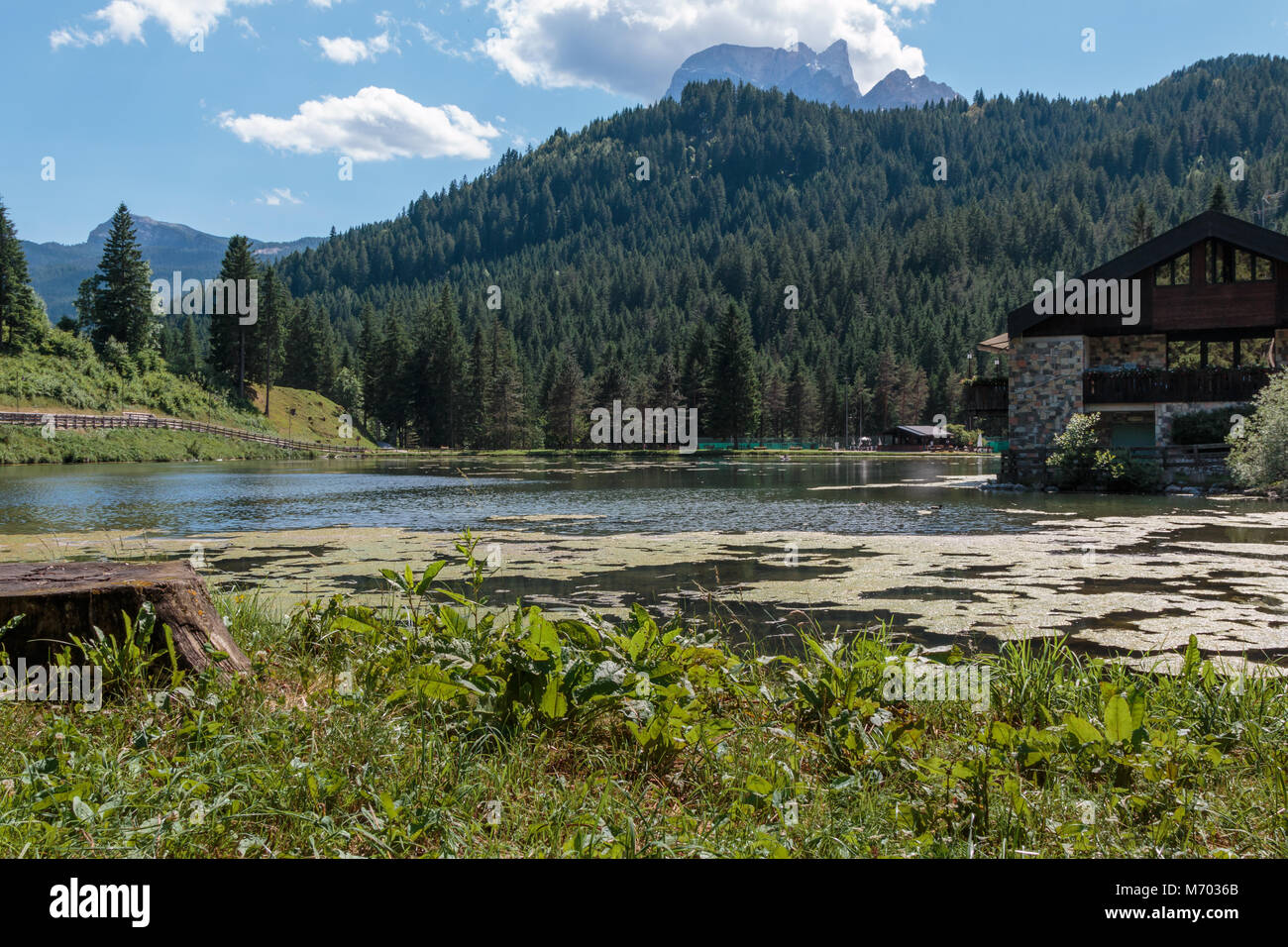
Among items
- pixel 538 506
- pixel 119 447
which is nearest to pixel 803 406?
pixel 119 447

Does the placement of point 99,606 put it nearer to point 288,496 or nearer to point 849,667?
point 849,667

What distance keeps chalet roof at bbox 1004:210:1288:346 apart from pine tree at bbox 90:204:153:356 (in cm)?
7401

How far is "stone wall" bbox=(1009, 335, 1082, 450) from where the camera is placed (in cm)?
2981

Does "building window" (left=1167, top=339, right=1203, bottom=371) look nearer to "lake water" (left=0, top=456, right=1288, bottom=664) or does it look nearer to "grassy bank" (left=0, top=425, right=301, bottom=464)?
"lake water" (left=0, top=456, right=1288, bottom=664)

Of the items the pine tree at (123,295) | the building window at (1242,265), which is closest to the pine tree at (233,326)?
the pine tree at (123,295)

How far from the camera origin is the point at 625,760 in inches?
138

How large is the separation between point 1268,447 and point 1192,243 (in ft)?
33.5

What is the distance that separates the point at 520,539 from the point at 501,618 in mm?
7221

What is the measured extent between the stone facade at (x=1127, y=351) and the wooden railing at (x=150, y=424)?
2310 inches

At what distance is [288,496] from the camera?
2583cm

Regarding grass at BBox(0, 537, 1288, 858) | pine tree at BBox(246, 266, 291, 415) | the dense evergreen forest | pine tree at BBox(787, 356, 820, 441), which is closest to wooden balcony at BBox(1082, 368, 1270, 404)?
the dense evergreen forest

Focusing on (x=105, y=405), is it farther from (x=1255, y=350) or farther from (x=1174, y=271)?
(x=1255, y=350)

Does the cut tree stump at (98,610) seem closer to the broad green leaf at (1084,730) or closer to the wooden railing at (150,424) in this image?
the broad green leaf at (1084,730)
